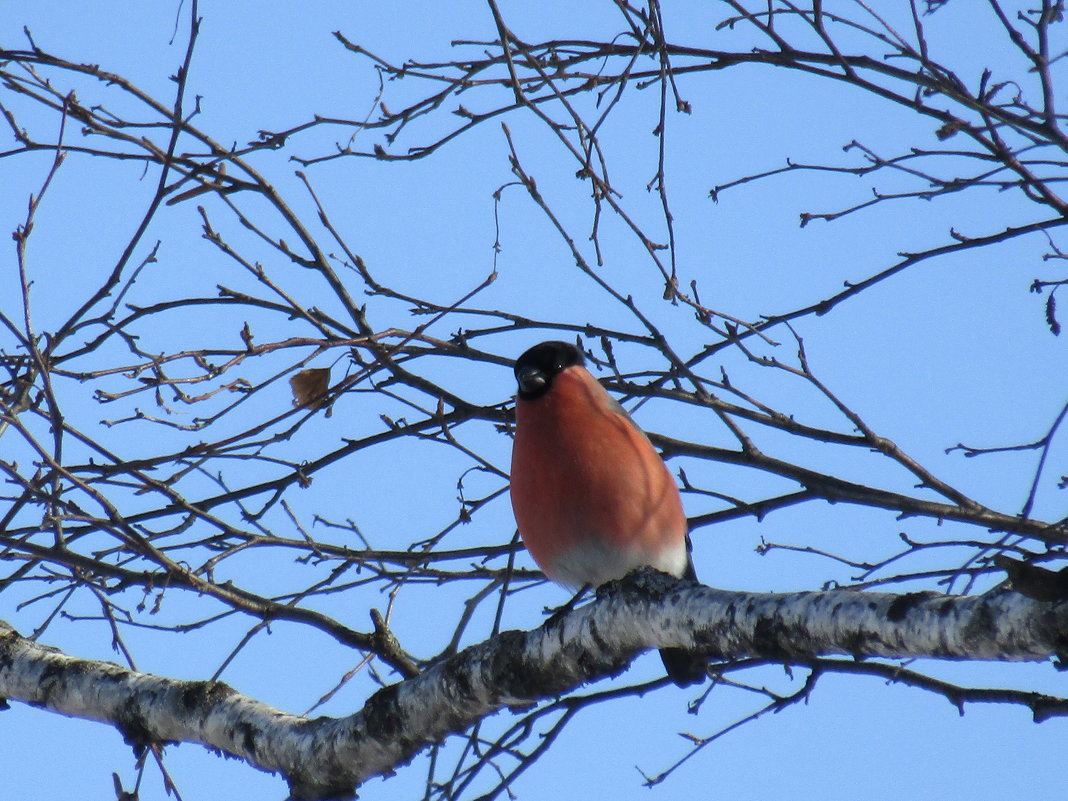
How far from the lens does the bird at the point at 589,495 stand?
3703 millimetres

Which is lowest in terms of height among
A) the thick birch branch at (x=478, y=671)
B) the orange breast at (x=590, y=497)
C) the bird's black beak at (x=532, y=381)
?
the thick birch branch at (x=478, y=671)

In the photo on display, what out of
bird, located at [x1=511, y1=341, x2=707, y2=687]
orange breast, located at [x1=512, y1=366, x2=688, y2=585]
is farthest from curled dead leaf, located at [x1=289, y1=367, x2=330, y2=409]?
orange breast, located at [x1=512, y1=366, x2=688, y2=585]

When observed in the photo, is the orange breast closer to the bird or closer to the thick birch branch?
the bird

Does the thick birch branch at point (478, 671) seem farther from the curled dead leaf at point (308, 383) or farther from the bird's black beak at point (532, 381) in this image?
the bird's black beak at point (532, 381)

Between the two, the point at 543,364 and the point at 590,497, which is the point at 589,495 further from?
the point at 543,364

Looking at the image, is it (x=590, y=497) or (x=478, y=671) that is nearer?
(x=478, y=671)

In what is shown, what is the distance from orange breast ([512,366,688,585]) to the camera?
3.70 metres

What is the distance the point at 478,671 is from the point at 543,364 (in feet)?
5.08

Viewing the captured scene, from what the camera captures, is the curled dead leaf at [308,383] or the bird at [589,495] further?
the bird at [589,495]

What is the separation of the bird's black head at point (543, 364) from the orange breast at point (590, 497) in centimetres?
10

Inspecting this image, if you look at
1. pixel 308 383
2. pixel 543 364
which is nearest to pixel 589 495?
pixel 543 364

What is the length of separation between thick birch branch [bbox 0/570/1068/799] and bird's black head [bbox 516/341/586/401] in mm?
1172

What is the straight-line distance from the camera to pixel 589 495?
370cm

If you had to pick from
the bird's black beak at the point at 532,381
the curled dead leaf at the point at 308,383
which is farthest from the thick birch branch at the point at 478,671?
the bird's black beak at the point at 532,381
